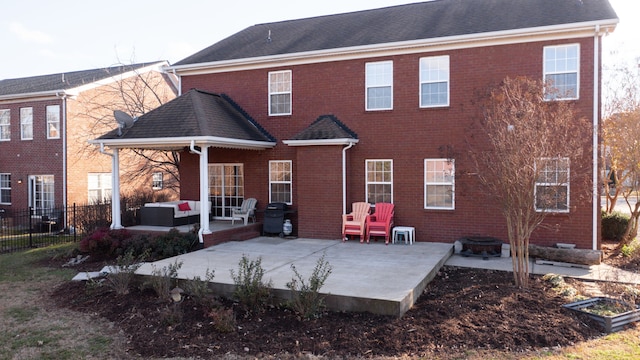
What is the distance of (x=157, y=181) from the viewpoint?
23.2m

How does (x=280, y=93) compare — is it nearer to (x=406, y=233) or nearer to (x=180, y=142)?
(x=180, y=142)

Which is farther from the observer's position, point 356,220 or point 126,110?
point 126,110

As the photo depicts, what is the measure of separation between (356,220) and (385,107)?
3424 millimetres

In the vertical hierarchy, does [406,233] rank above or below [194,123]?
below

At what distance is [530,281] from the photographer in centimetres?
851

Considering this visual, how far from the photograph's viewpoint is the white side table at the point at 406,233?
1252 cm

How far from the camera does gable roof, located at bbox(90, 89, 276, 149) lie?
12.2 metres

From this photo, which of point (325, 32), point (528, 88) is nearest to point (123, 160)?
point (325, 32)

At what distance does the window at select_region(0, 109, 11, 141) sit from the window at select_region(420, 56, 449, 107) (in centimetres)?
1904

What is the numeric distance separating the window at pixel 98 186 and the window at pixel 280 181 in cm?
953

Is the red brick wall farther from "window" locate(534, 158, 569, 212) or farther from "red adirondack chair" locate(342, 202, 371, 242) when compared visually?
"window" locate(534, 158, 569, 212)

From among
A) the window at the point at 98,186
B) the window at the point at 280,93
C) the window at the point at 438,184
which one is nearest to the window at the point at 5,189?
the window at the point at 98,186

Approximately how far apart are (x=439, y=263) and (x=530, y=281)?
188 cm

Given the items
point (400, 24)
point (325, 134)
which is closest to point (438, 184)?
point (325, 134)
